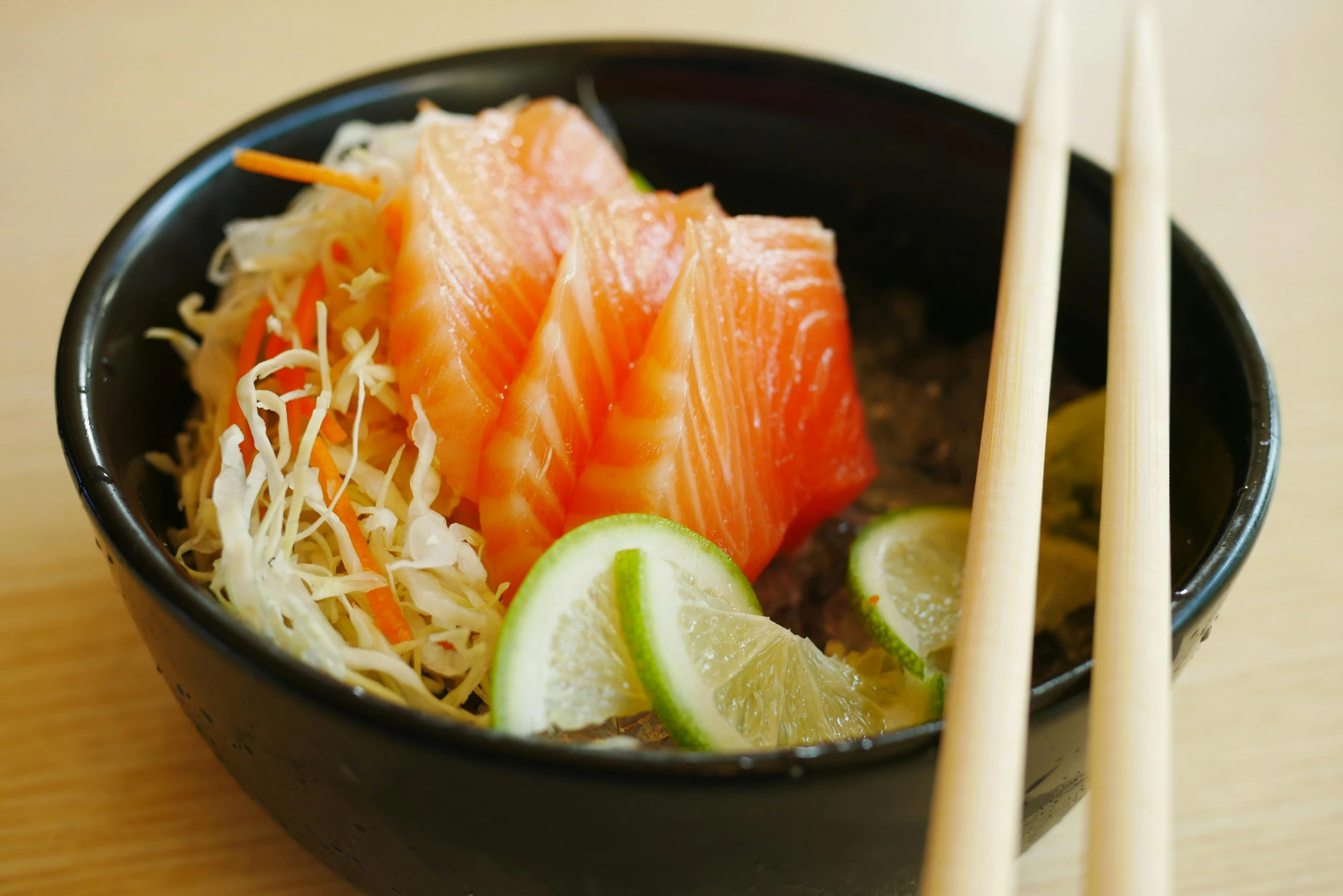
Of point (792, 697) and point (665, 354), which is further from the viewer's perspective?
point (665, 354)

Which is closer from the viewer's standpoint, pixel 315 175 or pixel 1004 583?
pixel 1004 583

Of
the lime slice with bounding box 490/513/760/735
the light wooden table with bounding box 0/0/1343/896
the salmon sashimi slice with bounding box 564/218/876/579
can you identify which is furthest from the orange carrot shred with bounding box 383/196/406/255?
the light wooden table with bounding box 0/0/1343/896

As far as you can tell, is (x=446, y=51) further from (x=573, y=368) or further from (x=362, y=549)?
(x=362, y=549)

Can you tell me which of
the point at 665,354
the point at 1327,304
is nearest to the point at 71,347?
the point at 665,354

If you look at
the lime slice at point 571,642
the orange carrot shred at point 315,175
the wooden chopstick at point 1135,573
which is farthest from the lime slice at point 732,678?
the orange carrot shred at point 315,175

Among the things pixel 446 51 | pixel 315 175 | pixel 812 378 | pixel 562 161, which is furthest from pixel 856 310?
pixel 446 51

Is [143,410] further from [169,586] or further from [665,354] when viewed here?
[665,354]
